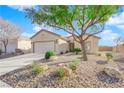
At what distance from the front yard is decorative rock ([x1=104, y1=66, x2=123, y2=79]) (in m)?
0.08

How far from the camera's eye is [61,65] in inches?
239

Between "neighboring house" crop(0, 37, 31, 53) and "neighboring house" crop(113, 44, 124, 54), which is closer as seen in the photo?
"neighboring house" crop(113, 44, 124, 54)

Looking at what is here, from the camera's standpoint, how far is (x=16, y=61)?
6.82m

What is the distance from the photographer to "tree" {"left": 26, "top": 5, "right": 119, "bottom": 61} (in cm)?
615

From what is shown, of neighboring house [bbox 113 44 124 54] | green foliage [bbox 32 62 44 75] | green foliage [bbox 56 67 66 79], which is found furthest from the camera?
neighboring house [bbox 113 44 124 54]

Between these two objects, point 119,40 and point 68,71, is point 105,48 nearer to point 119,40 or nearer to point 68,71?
point 119,40

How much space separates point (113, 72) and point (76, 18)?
5.65 feet

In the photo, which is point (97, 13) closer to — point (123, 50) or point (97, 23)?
point (97, 23)

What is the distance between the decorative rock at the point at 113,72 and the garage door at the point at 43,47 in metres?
1.67

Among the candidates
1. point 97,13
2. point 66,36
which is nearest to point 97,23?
point 97,13

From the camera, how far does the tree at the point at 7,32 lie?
261 inches

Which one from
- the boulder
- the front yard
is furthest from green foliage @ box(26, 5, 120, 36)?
the boulder

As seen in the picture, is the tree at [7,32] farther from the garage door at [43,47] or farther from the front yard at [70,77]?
the front yard at [70,77]

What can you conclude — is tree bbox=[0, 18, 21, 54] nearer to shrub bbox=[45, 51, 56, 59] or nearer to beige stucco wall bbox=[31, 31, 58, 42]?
beige stucco wall bbox=[31, 31, 58, 42]
